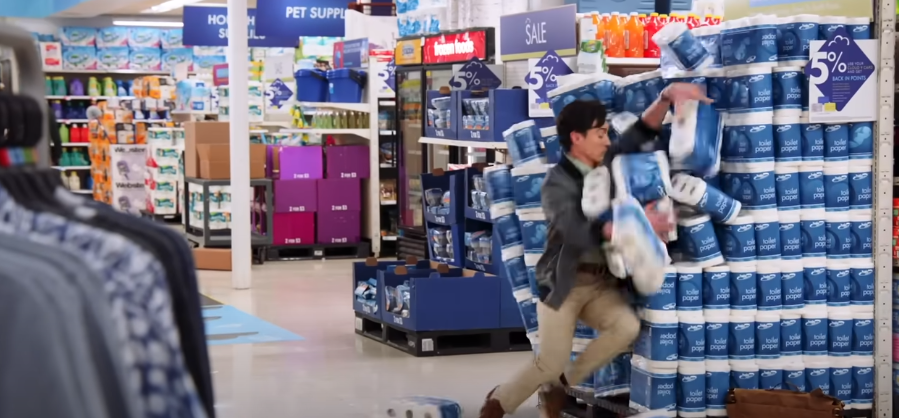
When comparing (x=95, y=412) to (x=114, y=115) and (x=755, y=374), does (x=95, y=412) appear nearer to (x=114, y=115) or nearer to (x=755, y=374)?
(x=755, y=374)

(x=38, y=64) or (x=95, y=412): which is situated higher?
(x=38, y=64)

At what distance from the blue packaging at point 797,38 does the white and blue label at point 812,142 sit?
1.00 ft

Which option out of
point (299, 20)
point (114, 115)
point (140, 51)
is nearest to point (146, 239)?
point (299, 20)

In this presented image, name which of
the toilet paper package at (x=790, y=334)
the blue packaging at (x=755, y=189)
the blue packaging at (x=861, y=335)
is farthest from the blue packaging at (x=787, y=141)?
the blue packaging at (x=861, y=335)

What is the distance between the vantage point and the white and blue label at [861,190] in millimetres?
5445

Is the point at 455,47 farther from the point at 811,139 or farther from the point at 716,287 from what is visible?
the point at 716,287

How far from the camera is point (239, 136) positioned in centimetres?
1045

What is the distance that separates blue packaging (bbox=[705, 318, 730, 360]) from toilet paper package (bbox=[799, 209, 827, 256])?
1.70 feet

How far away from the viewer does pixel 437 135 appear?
29.9 ft

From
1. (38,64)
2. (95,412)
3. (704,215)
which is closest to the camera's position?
(95,412)

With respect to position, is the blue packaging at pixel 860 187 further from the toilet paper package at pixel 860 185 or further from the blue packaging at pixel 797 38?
the blue packaging at pixel 797 38

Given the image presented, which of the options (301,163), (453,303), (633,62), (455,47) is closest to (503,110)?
(633,62)

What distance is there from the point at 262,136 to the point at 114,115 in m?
4.58

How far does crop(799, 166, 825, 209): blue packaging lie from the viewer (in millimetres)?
5371
